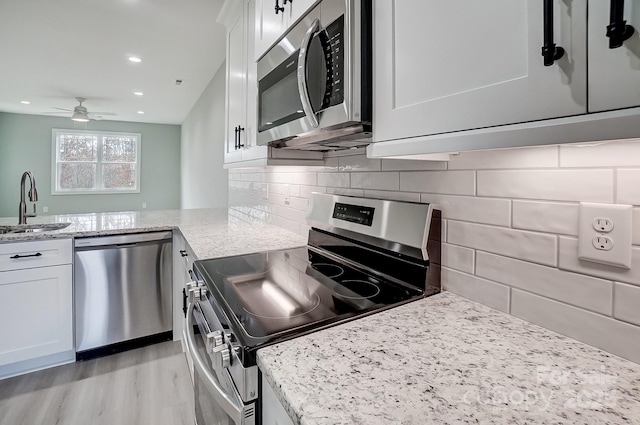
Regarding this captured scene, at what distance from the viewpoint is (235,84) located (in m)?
2.03

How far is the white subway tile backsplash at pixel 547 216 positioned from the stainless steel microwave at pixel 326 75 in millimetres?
434

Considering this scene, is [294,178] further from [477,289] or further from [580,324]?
[580,324]

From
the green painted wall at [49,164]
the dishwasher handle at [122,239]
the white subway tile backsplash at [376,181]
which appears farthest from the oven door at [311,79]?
the green painted wall at [49,164]

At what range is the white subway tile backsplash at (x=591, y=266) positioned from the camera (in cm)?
61

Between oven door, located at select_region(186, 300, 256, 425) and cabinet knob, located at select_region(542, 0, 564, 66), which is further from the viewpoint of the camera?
oven door, located at select_region(186, 300, 256, 425)

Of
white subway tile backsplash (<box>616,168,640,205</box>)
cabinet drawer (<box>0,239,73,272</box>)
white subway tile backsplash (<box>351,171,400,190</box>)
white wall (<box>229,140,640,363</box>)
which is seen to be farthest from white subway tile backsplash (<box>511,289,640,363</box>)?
cabinet drawer (<box>0,239,73,272</box>)

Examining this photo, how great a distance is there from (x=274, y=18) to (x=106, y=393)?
2237 mm

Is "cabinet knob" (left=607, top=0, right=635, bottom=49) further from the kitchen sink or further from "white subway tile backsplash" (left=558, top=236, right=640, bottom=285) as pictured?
the kitchen sink

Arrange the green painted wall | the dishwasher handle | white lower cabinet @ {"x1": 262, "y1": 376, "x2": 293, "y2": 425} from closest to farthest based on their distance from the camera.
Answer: white lower cabinet @ {"x1": 262, "y1": 376, "x2": 293, "y2": 425} < the dishwasher handle < the green painted wall

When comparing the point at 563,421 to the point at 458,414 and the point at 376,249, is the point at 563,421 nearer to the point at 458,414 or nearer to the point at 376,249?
the point at 458,414

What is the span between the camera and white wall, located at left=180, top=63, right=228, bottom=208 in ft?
13.0

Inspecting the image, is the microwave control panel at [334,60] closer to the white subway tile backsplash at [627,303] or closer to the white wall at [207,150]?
the white subway tile backsplash at [627,303]

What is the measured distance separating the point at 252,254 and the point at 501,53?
1203 mm

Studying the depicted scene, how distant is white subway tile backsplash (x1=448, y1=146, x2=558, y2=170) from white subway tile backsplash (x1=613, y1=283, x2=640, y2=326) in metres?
0.28
